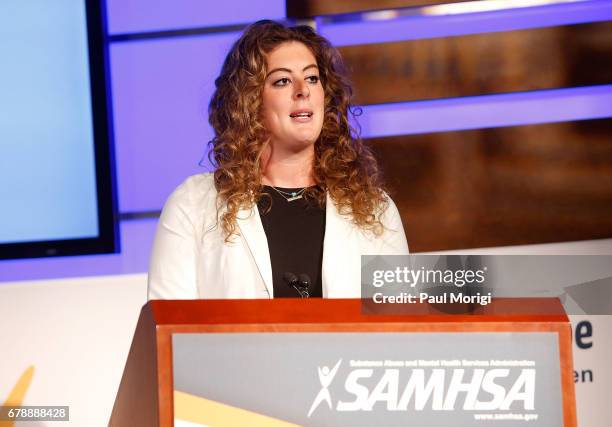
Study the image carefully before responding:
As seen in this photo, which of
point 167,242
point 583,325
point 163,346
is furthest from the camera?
point 583,325

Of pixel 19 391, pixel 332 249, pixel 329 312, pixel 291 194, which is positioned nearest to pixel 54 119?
pixel 19 391

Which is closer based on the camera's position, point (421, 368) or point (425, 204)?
point (421, 368)

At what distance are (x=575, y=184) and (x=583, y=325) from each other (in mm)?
542

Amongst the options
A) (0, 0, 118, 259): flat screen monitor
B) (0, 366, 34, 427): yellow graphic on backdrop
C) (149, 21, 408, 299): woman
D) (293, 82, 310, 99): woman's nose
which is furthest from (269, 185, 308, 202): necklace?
(0, 366, 34, 427): yellow graphic on backdrop

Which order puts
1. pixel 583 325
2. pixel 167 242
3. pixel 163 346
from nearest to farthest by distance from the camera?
pixel 163 346
pixel 167 242
pixel 583 325

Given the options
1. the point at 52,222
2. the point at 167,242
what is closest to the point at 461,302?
the point at 167,242

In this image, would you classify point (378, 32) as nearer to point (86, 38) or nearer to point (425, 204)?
point (425, 204)

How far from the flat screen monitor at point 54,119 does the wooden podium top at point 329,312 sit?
227 cm

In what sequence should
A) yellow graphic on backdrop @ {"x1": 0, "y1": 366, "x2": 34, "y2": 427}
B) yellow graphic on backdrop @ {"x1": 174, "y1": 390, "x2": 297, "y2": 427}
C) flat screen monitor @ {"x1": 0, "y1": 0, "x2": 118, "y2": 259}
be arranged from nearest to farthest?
yellow graphic on backdrop @ {"x1": 174, "y1": 390, "x2": 297, "y2": 427} → yellow graphic on backdrop @ {"x1": 0, "y1": 366, "x2": 34, "y2": 427} → flat screen monitor @ {"x1": 0, "y1": 0, "x2": 118, "y2": 259}

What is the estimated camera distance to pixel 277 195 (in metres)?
2.27

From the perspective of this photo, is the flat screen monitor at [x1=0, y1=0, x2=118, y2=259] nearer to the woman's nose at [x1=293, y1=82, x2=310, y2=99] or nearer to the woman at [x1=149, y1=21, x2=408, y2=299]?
the woman at [x1=149, y1=21, x2=408, y2=299]

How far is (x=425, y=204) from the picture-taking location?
10.7 feet

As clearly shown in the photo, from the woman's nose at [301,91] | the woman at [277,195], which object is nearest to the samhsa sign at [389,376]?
the woman at [277,195]

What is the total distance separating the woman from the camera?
2113 mm
